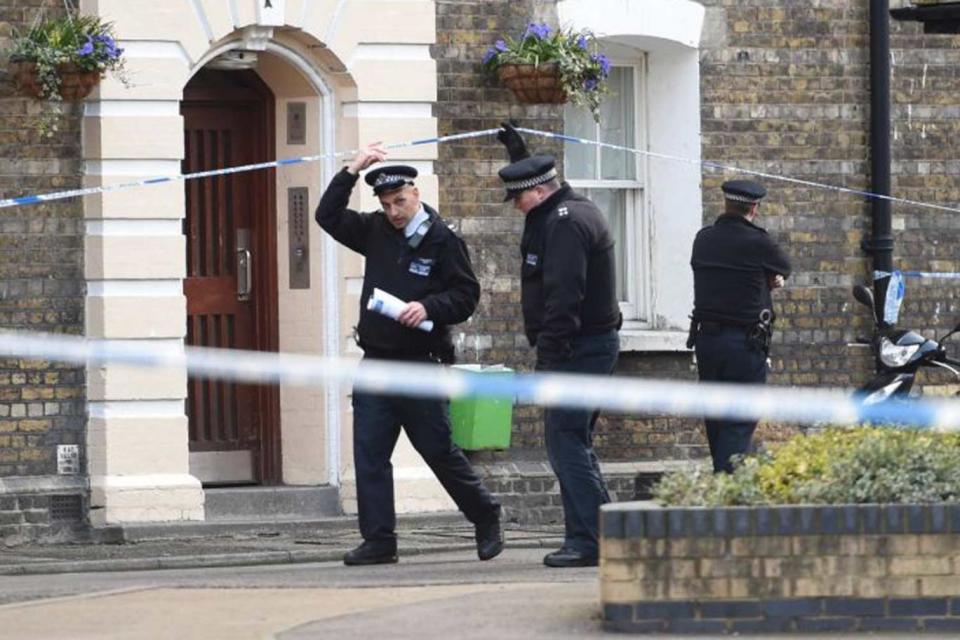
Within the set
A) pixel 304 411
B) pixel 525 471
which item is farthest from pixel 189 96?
pixel 525 471

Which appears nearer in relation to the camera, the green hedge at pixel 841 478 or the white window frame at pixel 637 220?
the green hedge at pixel 841 478

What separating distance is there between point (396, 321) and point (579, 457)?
1.05 metres

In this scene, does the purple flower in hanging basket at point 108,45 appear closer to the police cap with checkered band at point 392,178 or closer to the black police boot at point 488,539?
the police cap with checkered band at point 392,178

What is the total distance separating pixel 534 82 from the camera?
49.5ft

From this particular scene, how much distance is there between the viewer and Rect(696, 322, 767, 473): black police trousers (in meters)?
12.6

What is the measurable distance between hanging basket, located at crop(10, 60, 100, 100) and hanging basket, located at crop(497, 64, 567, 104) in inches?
104

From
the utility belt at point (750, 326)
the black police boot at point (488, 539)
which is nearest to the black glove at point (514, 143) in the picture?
the utility belt at point (750, 326)

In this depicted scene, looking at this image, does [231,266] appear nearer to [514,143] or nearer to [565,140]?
[565,140]

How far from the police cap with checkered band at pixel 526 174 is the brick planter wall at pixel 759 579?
2866 millimetres

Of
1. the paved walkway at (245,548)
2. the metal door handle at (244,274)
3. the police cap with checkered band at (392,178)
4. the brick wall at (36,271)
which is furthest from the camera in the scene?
the metal door handle at (244,274)

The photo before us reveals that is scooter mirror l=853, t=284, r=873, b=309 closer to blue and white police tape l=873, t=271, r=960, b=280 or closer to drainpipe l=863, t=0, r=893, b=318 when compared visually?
drainpipe l=863, t=0, r=893, b=318

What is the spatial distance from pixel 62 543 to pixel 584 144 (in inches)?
175

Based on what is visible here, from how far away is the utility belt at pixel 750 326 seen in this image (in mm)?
12758

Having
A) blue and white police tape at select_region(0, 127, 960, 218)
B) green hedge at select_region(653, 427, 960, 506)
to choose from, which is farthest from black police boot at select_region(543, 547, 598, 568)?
blue and white police tape at select_region(0, 127, 960, 218)
